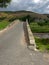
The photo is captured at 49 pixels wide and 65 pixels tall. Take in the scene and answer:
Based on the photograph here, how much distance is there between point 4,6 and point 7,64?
6030 centimetres

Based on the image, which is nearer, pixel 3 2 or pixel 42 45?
pixel 42 45

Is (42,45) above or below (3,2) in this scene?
below

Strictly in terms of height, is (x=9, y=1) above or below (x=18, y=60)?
above

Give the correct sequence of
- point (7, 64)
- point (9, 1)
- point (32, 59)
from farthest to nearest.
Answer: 1. point (9, 1)
2. point (32, 59)
3. point (7, 64)

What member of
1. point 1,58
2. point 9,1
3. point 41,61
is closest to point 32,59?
point 41,61

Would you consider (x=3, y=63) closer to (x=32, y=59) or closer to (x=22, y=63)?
(x=22, y=63)

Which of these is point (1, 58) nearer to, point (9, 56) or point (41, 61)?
point (9, 56)

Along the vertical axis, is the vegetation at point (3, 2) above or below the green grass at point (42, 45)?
above

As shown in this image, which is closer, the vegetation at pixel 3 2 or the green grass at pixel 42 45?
the green grass at pixel 42 45

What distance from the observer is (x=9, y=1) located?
65.8m

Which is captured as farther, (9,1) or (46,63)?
(9,1)

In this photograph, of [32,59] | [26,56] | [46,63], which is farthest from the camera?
[26,56]

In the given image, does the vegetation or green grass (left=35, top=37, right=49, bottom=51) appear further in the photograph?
the vegetation

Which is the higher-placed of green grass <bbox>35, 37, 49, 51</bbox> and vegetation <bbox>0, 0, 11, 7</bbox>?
vegetation <bbox>0, 0, 11, 7</bbox>
